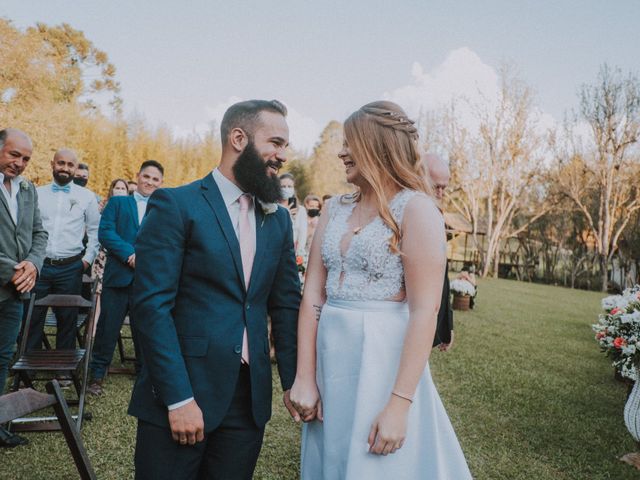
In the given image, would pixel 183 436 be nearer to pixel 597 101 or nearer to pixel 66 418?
pixel 66 418

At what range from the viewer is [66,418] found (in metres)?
1.91

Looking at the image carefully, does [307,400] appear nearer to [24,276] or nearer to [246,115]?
[246,115]

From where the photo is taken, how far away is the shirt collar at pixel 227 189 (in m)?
2.09

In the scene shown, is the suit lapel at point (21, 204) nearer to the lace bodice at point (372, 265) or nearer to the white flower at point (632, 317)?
the lace bodice at point (372, 265)

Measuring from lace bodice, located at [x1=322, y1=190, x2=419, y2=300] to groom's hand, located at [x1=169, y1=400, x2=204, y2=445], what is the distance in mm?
690

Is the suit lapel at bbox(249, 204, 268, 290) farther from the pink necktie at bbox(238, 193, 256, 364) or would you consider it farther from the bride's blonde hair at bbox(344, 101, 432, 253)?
the bride's blonde hair at bbox(344, 101, 432, 253)

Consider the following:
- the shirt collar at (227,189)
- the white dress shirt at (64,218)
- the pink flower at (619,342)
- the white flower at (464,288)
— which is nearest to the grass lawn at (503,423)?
the pink flower at (619,342)

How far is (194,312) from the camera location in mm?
1938

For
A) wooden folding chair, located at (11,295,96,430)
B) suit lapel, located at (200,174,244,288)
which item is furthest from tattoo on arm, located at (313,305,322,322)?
wooden folding chair, located at (11,295,96,430)

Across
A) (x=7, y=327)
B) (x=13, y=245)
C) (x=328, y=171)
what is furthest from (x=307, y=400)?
(x=328, y=171)

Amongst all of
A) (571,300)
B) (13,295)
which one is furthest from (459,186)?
(13,295)

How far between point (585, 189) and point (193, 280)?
32.0 meters

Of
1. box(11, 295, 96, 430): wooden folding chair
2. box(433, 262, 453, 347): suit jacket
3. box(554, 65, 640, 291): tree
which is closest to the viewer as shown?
box(433, 262, 453, 347): suit jacket

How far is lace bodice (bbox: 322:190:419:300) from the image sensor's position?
190 cm
